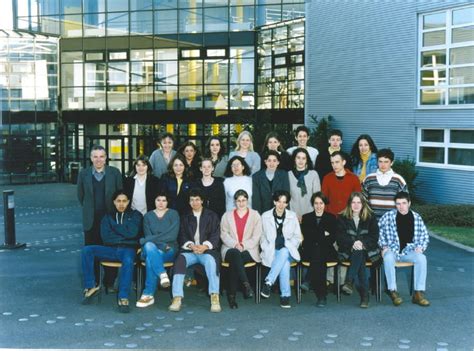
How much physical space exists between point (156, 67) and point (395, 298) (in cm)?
2182

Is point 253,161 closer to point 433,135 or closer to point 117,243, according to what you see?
point 117,243

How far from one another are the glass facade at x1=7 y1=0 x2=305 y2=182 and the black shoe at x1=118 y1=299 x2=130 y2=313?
62.0 feet

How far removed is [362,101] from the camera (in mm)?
19797

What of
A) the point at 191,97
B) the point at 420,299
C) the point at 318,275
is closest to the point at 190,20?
the point at 191,97

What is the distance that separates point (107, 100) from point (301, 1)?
30.5ft

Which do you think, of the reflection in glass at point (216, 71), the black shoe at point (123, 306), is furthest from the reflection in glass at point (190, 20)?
the black shoe at point (123, 306)

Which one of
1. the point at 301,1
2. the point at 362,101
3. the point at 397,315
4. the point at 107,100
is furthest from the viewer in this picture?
the point at 107,100

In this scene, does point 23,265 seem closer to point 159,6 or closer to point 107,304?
point 107,304

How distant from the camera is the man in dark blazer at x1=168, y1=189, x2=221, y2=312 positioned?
7145 mm

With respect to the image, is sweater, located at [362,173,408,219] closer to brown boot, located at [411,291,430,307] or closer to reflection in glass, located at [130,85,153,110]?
brown boot, located at [411,291,430,307]

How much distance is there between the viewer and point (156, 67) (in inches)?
1084

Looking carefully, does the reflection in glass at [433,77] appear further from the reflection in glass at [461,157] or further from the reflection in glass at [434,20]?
the reflection in glass at [461,157]

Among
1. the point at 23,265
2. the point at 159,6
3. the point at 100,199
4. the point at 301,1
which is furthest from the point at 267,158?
the point at 159,6

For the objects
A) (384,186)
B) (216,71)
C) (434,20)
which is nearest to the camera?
(384,186)
